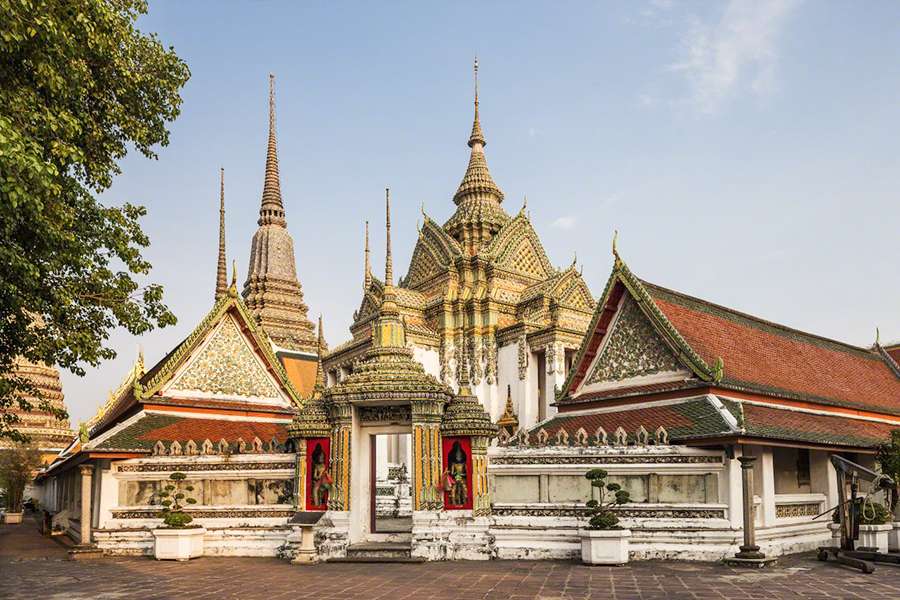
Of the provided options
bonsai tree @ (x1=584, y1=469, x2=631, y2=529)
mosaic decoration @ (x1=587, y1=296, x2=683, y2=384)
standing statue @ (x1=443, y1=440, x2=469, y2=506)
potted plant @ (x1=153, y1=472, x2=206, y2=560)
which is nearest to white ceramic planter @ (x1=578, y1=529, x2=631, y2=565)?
bonsai tree @ (x1=584, y1=469, x2=631, y2=529)

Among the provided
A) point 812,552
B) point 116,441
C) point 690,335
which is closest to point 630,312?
point 690,335

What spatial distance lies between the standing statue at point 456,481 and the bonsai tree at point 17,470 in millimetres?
26434

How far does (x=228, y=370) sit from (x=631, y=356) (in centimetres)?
980

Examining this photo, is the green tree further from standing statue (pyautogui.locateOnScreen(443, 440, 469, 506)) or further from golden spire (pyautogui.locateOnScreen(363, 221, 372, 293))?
golden spire (pyautogui.locateOnScreen(363, 221, 372, 293))

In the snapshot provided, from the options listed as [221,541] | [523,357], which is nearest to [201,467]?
[221,541]

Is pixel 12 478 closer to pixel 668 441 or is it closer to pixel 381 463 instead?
pixel 381 463

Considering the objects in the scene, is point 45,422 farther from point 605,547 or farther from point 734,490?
point 734,490

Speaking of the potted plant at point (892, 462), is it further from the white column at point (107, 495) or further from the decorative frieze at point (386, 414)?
the white column at point (107, 495)

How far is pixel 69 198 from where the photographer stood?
1077 centimetres

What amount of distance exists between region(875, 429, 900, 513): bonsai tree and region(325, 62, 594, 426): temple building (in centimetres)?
1447

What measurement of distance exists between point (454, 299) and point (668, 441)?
1931 cm

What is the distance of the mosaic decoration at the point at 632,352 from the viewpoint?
16500 millimetres

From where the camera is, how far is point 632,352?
17.3m

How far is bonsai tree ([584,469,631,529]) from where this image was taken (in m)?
12.8
